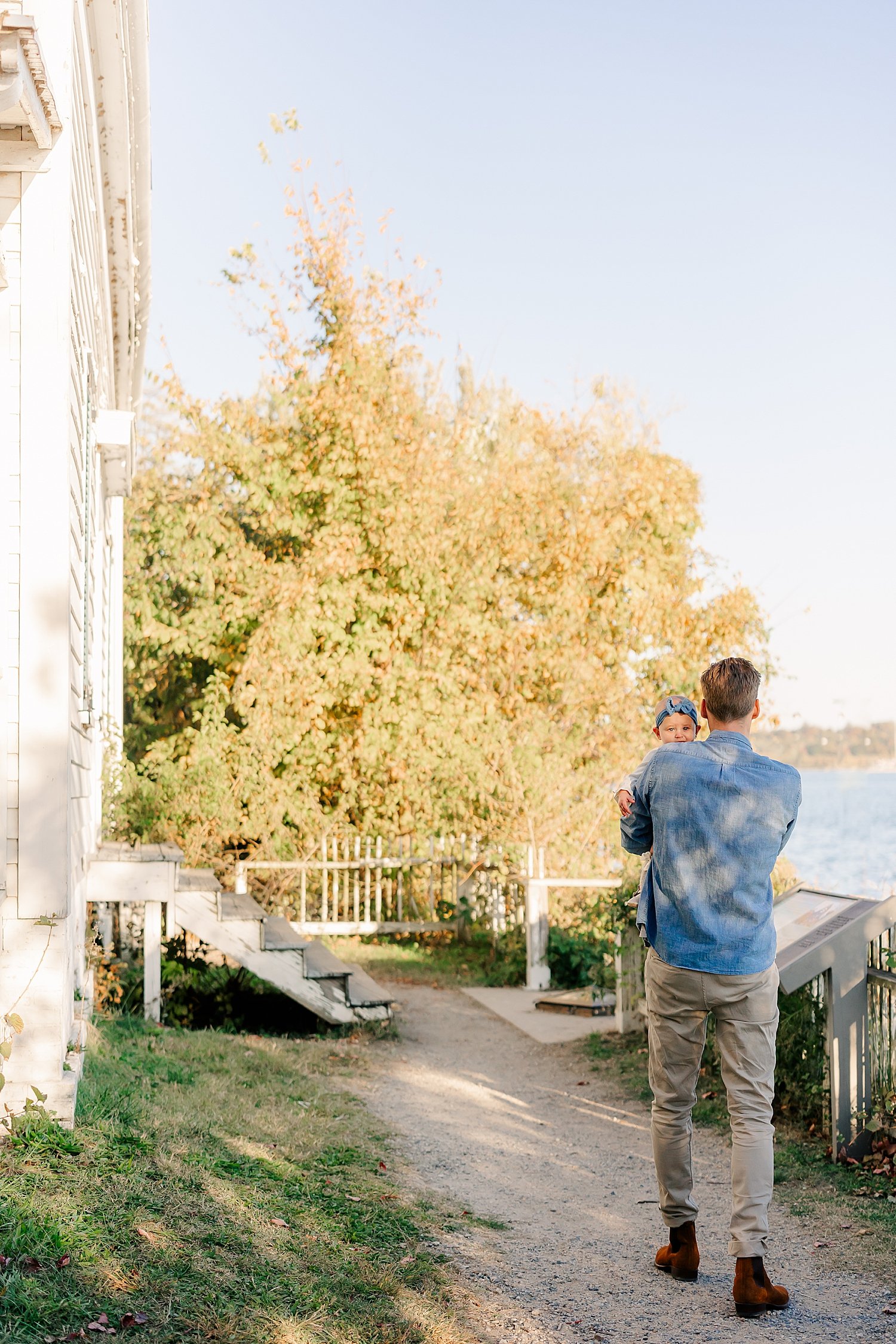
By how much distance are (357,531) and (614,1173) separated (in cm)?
912

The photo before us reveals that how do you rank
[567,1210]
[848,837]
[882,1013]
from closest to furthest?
[567,1210]
[882,1013]
[848,837]

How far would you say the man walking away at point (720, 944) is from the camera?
3.64 m

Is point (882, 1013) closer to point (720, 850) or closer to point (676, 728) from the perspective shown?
point (676, 728)

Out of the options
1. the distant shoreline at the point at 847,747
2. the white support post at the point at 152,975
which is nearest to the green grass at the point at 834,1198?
the white support post at the point at 152,975

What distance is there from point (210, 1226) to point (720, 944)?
191cm

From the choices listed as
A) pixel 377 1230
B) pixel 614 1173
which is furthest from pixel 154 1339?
pixel 614 1173

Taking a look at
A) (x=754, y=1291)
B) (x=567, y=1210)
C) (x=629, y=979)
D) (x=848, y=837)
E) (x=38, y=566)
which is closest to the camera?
(x=754, y=1291)

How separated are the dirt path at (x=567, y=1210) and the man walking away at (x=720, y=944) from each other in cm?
18

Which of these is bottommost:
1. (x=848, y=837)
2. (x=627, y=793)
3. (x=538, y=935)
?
A: (x=848, y=837)

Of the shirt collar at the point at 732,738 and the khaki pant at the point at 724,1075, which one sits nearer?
the khaki pant at the point at 724,1075

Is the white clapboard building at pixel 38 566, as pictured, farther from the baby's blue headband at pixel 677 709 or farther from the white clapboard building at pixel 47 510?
the baby's blue headband at pixel 677 709

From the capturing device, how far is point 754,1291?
3.62 meters

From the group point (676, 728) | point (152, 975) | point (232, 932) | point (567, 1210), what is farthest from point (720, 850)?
point (152, 975)

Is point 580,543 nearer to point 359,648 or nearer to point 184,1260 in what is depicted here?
point 359,648
